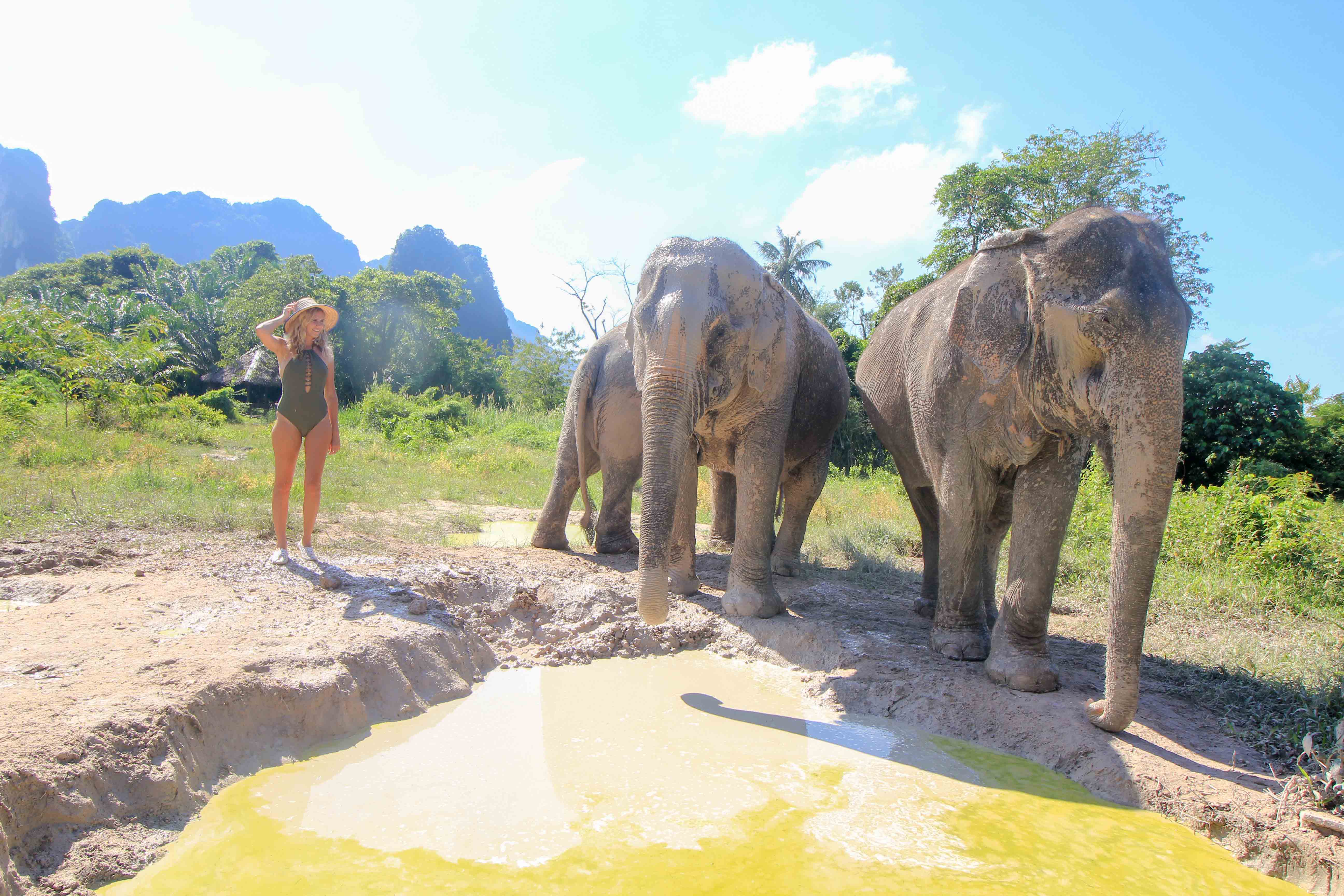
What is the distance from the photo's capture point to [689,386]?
4.34m

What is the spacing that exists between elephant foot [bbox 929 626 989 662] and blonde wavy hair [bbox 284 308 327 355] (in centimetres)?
449

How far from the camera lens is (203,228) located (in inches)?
5020

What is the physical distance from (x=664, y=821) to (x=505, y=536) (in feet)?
18.5

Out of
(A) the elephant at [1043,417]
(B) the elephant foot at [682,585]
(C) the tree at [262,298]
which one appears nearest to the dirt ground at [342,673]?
(B) the elephant foot at [682,585]

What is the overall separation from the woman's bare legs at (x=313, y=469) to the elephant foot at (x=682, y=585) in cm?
249

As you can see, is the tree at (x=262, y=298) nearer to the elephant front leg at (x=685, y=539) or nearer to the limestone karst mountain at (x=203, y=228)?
the elephant front leg at (x=685, y=539)

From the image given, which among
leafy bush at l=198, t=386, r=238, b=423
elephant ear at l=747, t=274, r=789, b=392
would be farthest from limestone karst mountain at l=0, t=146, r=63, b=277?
elephant ear at l=747, t=274, r=789, b=392

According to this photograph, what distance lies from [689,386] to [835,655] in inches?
70.7

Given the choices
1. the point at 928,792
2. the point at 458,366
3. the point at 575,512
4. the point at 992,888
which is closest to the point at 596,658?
the point at 928,792

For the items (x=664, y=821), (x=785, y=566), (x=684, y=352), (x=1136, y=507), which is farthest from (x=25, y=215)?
(x=1136, y=507)

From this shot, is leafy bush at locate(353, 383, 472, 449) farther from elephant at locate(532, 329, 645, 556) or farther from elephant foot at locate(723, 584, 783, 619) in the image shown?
elephant foot at locate(723, 584, 783, 619)

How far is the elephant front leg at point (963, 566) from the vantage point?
14.2ft

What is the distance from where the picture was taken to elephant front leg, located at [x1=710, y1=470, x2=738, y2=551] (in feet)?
25.8

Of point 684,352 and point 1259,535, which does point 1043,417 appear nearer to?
point 684,352
